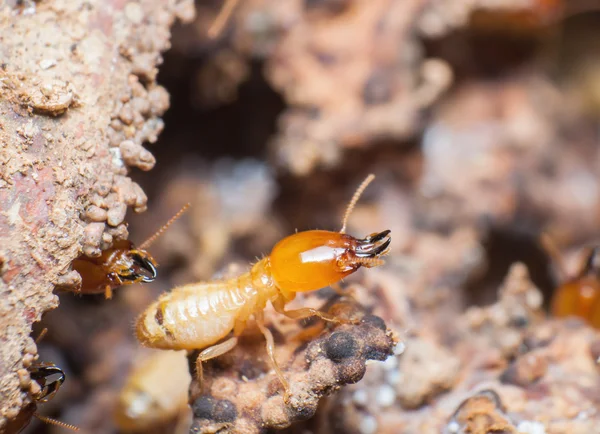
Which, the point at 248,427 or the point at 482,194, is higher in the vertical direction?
the point at 482,194

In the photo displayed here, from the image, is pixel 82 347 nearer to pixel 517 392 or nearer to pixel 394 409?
pixel 394 409

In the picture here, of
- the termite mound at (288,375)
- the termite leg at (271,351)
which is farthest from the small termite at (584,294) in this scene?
the termite leg at (271,351)

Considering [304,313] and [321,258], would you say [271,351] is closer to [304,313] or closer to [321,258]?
[304,313]

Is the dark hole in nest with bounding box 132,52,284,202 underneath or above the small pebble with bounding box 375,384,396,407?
above

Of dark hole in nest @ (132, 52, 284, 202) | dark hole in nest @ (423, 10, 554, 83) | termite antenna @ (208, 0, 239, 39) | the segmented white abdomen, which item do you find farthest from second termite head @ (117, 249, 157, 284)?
dark hole in nest @ (423, 10, 554, 83)

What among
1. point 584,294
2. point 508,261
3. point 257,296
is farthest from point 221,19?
point 584,294

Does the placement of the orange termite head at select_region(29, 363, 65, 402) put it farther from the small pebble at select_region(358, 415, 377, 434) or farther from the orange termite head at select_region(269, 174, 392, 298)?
the small pebble at select_region(358, 415, 377, 434)

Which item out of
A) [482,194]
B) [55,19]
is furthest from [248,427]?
[482,194]
